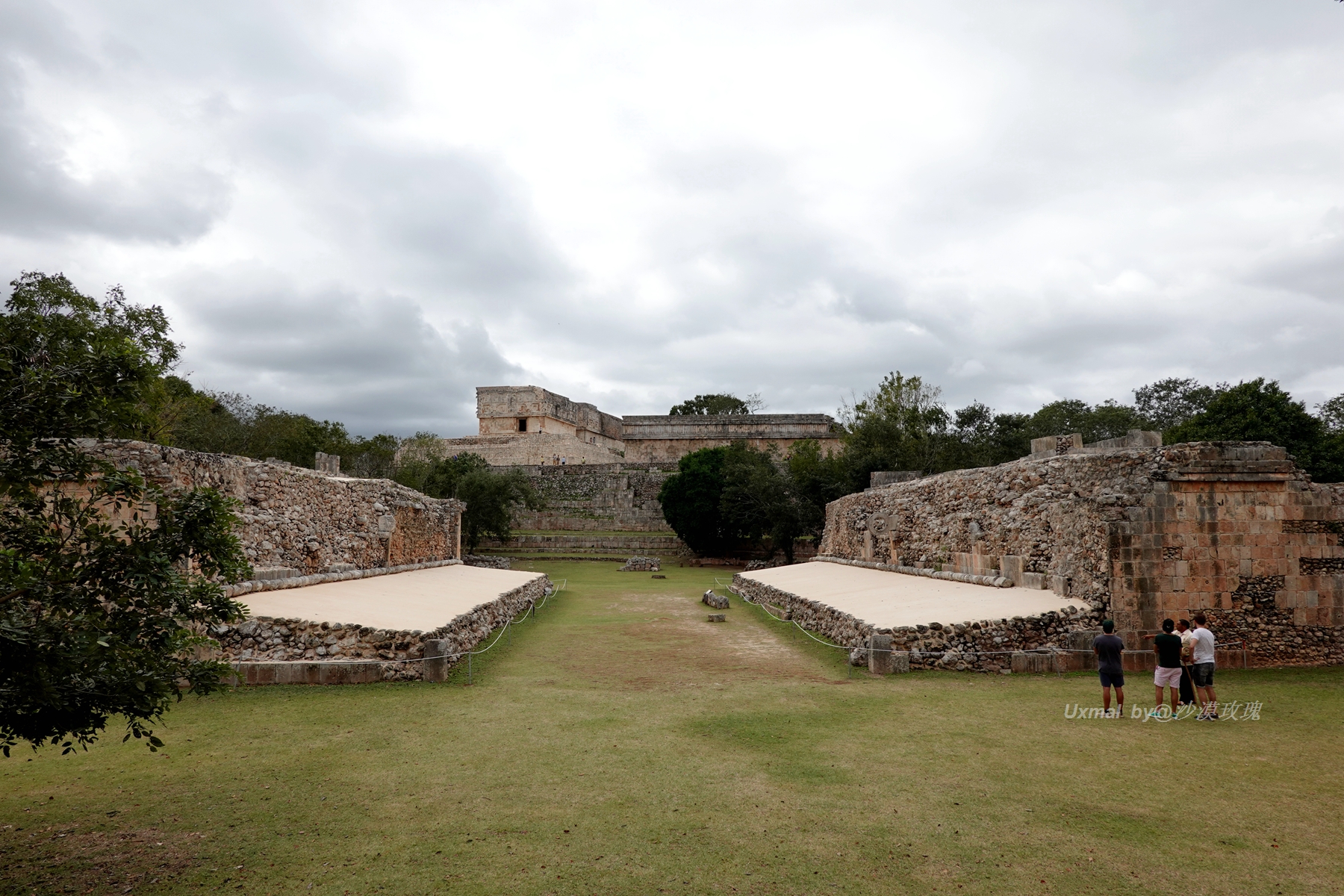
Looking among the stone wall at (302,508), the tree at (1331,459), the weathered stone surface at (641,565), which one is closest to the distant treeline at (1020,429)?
the tree at (1331,459)

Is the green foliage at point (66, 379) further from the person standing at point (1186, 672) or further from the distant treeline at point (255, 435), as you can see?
the distant treeline at point (255, 435)

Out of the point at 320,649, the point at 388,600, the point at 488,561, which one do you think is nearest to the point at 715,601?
the point at 388,600

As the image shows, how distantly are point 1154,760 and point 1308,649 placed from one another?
5.68 meters

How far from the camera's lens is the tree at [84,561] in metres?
3.25

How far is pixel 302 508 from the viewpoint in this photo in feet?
39.5

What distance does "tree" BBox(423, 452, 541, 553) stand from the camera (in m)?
28.6

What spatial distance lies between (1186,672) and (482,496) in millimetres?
24439

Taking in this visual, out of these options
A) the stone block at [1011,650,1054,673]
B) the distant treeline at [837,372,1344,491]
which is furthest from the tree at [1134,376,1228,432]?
the stone block at [1011,650,1054,673]

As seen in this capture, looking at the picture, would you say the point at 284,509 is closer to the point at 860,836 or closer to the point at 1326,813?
the point at 860,836

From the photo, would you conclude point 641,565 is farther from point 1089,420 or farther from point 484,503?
point 1089,420

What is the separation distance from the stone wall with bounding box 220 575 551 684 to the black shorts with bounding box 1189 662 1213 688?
298 inches

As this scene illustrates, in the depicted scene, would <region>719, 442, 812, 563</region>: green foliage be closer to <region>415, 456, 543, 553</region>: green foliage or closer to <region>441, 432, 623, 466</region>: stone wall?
<region>415, 456, 543, 553</region>: green foliage

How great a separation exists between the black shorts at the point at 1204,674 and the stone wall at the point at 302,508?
9618mm

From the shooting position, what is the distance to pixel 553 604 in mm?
16891
